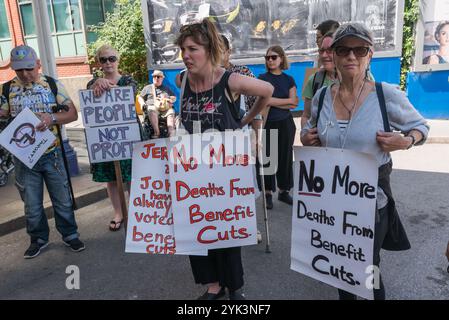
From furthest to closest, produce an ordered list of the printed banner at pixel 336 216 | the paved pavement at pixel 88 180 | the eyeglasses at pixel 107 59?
the paved pavement at pixel 88 180 → the eyeglasses at pixel 107 59 → the printed banner at pixel 336 216

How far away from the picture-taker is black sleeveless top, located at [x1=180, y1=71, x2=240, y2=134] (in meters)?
2.67

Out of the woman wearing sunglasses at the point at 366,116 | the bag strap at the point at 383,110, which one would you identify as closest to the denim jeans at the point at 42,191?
the woman wearing sunglasses at the point at 366,116

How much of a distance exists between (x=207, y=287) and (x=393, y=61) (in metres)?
8.69

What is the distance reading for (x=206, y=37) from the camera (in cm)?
260

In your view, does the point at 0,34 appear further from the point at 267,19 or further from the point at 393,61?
the point at 393,61

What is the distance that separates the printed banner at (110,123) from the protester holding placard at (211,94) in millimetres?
1195

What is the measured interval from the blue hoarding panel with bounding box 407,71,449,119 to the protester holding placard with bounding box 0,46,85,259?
29.0 ft

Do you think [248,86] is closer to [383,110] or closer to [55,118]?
[383,110]

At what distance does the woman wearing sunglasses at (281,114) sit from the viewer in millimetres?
4703

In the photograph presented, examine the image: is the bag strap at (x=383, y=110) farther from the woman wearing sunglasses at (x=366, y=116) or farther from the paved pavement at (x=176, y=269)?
the paved pavement at (x=176, y=269)

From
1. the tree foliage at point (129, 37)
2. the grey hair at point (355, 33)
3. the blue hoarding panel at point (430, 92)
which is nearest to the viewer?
the grey hair at point (355, 33)

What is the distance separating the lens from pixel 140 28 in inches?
512

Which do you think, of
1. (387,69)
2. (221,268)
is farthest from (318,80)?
(387,69)

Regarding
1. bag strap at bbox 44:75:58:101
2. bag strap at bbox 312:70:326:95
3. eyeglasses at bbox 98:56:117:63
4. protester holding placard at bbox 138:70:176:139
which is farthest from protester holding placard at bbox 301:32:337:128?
protester holding placard at bbox 138:70:176:139
